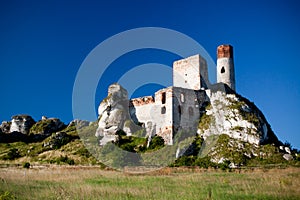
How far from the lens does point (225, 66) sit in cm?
5275

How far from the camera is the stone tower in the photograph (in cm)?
5106

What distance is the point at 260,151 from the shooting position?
38812 mm

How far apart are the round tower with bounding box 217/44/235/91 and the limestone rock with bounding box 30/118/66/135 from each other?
1436 inches

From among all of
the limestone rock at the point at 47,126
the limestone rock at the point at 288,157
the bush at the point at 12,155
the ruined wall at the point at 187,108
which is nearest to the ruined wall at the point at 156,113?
the ruined wall at the point at 187,108

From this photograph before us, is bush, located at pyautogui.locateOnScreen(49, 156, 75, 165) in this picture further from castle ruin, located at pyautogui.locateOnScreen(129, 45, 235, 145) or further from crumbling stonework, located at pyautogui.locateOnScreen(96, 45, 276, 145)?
castle ruin, located at pyautogui.locateOnScreen(129, 45, 235, 145)

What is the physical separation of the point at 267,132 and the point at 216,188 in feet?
106

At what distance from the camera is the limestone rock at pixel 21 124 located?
242ft

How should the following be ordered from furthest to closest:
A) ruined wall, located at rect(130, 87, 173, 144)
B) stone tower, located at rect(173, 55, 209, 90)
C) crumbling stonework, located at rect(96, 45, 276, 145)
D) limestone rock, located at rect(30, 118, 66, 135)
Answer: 1. limestone rock, located at rect(30, 118, 66, 135)
2. stone tower, located at rect(173, 55, 209, 90)
3. ruined wall, located at rect(130, 87, 173, 144)
4. crumbling stonework, located at rect(96, 45, 276, 145)

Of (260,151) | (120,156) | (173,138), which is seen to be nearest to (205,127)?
(173,138)

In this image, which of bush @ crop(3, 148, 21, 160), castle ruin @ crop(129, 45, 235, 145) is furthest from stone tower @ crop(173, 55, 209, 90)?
bush @ crop(3, 148, 21, 160)

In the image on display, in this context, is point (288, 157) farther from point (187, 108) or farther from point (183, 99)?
point (183, 99)

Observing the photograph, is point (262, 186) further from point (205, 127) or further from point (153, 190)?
point (205, 127)

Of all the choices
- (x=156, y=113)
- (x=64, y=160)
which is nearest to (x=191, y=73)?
(x=156, y=113)

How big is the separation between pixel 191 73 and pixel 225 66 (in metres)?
5.47
